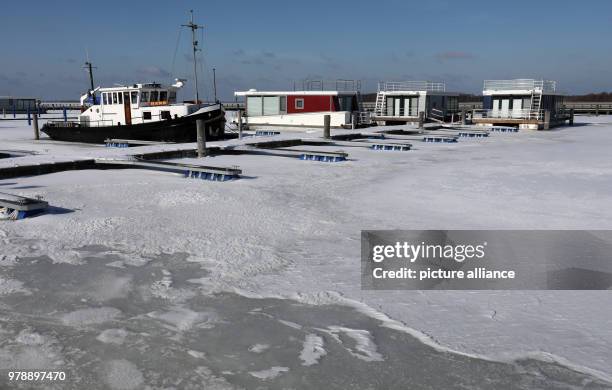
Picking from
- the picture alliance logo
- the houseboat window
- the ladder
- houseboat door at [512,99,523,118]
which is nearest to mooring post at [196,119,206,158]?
the picture alliance logo

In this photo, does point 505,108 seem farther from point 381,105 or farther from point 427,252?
point 427,252

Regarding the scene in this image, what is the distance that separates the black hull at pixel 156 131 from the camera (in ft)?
74.0

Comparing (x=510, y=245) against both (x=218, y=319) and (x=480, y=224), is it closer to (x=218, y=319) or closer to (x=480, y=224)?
(x=480, y=224)

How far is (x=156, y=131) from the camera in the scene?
22.6 meters

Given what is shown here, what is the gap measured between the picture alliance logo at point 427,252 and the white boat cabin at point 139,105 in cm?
1848

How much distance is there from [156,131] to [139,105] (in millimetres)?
2235

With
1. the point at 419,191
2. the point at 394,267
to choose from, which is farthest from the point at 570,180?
the point at 394,267

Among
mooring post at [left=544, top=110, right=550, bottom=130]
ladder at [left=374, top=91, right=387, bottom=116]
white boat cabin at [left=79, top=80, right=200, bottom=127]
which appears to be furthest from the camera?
ladder at [left=374, top=91, right=387, bottom=116]

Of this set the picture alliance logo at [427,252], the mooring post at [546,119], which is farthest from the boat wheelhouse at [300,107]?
the picture alliance logo at [427,252]

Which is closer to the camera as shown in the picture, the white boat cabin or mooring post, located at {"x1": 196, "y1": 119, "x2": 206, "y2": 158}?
mooring post, located at {"x1": 196, "y1": 119, "x2": 206, "y2": 158}

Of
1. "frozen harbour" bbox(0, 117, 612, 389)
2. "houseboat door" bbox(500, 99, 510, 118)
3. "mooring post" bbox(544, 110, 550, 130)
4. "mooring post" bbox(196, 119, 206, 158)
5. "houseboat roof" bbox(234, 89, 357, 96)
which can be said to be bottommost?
"frozen harbour" bbox(0, 117, 612, 389)
